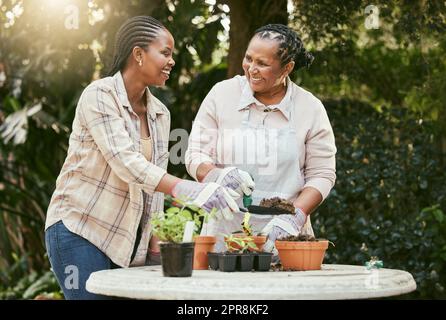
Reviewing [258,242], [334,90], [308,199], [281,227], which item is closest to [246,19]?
[334,90]

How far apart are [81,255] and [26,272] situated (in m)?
5.96

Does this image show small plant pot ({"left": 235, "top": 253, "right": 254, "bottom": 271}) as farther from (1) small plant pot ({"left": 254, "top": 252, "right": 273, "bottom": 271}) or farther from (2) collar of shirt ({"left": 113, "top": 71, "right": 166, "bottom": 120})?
(2) collar of shirt ({"left": 113, "top": 71, "right": 166, "bottom": 120})

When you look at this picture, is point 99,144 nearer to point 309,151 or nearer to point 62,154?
point 309,151

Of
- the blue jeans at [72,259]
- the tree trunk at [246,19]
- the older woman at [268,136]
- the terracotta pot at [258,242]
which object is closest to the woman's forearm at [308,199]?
the older woman at [268,136]

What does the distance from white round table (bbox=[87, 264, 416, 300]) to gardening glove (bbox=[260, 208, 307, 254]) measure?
16.9 inches

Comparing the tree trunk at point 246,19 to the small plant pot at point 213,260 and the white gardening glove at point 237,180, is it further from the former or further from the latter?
the small plant pot at point 213,260

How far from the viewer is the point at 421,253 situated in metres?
6.36

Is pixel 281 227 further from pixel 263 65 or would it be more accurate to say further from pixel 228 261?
pixel 263 65

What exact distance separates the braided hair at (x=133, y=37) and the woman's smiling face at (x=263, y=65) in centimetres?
38

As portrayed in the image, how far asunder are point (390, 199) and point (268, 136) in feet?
10.6

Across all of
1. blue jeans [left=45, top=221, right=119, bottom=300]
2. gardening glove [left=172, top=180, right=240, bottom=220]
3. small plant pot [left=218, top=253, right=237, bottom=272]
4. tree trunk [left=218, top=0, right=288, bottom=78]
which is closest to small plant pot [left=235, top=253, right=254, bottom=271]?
small plant pot [left=218, top=253, right=237, bottom=272]

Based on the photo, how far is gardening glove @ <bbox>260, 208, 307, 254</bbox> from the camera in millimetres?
3436

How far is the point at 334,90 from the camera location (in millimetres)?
8016
